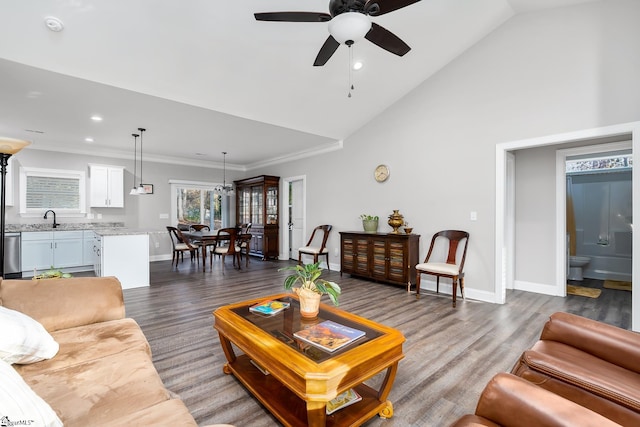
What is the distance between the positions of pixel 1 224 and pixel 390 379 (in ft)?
11.9

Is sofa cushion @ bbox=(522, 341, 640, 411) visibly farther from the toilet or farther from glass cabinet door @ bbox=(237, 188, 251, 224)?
glass cabinet door @ bbox=(237, 188, 251, 224)

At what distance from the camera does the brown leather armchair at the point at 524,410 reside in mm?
884

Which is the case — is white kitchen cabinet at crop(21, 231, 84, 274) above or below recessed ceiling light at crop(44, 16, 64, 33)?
below

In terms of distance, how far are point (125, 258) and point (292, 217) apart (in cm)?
368

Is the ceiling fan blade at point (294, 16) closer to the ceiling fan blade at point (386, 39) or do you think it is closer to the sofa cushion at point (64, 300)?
the ceiling fan blade at point (386, 39)

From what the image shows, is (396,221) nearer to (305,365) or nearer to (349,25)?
(349,25)

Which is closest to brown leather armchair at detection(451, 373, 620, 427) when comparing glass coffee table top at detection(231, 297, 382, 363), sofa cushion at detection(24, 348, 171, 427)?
glass coffee table top at detection(231, 297, 382, 363)

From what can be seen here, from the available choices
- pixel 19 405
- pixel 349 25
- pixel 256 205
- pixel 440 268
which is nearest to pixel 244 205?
pixel 256 205

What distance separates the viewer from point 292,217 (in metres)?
7.47

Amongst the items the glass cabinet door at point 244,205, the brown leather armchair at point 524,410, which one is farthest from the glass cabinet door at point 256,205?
the brown leather armchair at point 524,410

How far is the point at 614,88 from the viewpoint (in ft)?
10.4

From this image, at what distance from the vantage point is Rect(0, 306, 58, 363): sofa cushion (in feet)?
4.30

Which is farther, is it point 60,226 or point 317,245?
point 317,245

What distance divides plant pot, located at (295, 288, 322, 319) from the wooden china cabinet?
217 inches
